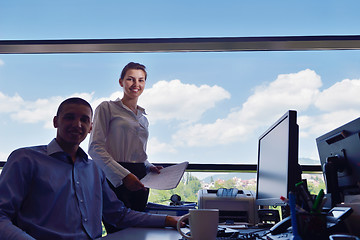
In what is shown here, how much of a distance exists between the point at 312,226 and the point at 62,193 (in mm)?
943

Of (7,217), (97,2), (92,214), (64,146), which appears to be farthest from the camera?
(97,2)

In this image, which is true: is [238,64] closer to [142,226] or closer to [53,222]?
[142,226]

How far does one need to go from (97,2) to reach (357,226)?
2.59 metres

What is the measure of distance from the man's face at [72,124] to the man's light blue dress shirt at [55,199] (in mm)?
53

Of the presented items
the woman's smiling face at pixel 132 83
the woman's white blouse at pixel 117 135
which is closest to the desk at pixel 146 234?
the woman's white blouse at pixel 117 135

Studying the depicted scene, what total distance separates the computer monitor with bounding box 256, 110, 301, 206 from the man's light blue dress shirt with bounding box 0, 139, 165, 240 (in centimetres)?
48

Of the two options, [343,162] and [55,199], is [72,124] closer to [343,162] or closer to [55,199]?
[55,199]

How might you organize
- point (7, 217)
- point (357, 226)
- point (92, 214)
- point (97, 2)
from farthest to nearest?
point (97, 2) < point (92, 214) < point (7, 217) < point (357, 226)

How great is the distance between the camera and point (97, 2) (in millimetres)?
2928

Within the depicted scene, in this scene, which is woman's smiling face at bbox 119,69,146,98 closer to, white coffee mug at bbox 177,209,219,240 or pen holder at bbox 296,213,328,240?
white coffee mug at bbox 177,209,219,240

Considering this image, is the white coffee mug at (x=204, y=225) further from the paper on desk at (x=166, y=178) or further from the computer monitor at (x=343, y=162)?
the paper on desk at (x=166, y=178)

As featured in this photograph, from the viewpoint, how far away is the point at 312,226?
799 millimetres

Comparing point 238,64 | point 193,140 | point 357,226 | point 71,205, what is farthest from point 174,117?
point 357,226

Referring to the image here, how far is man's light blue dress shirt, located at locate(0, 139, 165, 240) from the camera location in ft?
4.08
